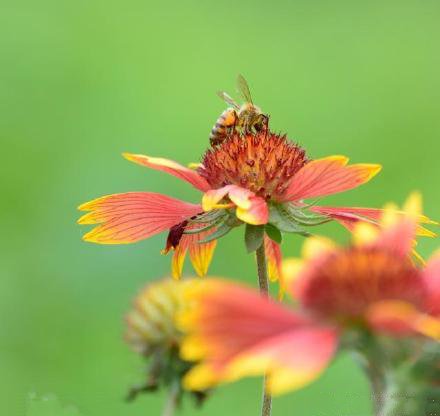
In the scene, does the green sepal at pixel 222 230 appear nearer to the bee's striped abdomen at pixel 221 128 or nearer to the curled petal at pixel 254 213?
the curled petal at pixel 254 213

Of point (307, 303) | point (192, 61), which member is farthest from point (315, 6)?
point (307, 303)

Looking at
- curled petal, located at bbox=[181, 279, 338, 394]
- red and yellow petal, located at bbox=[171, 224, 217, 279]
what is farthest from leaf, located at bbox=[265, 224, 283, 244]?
curled petal, located at bbox=[181, 279, 338, 394]

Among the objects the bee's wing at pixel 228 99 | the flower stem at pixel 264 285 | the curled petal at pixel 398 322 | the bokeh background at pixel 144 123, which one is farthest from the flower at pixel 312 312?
the bokeh background at pixel 144 123

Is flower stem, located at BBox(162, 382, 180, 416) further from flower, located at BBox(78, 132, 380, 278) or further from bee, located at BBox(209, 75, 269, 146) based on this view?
bee, located at BBox(209, 75, 269, 146)

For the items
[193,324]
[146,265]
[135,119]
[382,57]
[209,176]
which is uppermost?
[382,57]

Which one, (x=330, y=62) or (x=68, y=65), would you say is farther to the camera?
(x=330, y=62)

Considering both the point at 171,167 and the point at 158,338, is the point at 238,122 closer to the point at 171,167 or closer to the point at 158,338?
the point at 171,167

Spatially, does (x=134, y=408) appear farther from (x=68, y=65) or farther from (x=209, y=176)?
(x=68, y=65)
